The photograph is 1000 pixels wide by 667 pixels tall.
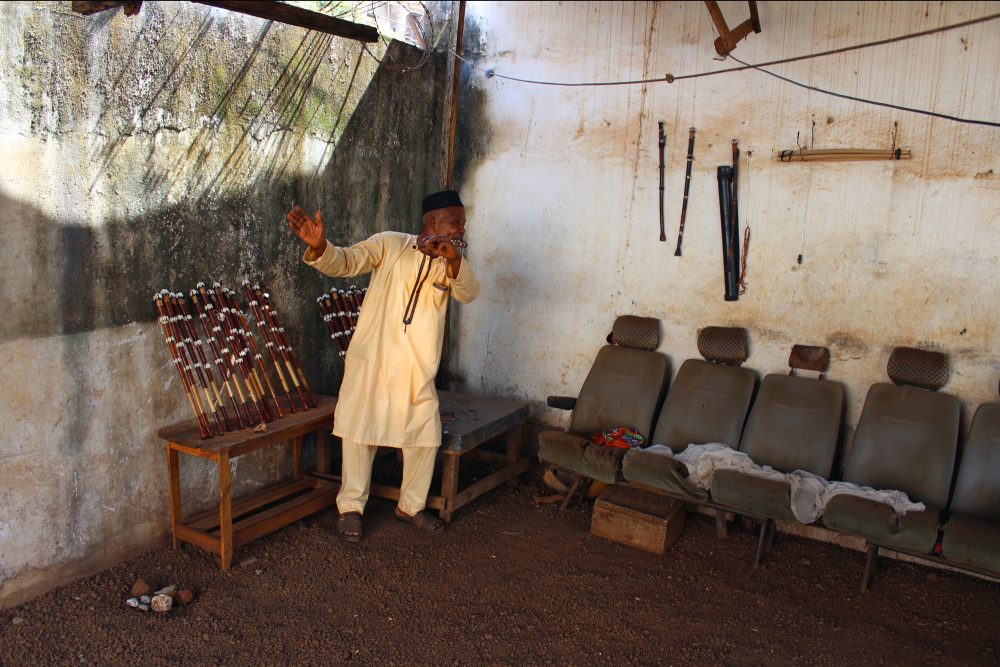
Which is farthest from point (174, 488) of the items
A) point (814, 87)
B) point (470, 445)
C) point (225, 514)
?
point (814, 87)

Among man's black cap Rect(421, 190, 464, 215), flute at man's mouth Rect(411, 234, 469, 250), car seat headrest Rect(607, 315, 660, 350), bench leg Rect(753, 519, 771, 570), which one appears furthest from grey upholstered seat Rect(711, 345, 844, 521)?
man's black cap Rect(421, 190, 464, 215)

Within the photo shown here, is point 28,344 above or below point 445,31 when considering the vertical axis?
below

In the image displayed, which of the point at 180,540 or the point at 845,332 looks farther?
the point at 845,332

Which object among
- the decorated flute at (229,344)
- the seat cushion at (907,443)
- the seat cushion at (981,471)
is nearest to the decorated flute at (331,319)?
the decorated flute at (229,344)

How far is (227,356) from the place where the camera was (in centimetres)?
366

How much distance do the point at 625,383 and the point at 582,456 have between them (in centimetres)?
72

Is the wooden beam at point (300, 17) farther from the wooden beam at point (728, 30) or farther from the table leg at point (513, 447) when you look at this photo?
the table leg at point (513, 447)

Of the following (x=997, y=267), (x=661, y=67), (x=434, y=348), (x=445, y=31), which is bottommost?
(x=434, y=348)

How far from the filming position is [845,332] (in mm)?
4070

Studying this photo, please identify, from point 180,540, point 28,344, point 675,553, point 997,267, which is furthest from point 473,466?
point 997,267

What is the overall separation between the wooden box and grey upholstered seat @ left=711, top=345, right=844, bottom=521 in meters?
0.54

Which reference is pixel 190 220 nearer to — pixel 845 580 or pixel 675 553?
pixel 675 553

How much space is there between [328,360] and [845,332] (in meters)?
3.00

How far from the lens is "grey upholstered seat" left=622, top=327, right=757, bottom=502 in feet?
13.6
